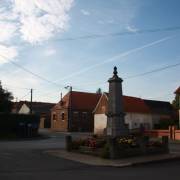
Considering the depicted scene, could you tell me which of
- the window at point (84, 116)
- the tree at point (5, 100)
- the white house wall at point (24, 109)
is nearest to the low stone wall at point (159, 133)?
the tree at point (5, 100)

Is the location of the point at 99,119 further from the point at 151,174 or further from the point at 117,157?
the point at 151,174

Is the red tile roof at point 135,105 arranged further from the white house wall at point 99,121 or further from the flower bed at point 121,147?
the flower bed at point 121,147

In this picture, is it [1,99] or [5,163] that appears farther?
[1,99]

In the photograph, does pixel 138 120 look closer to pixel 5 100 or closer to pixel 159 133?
pixel 159 133

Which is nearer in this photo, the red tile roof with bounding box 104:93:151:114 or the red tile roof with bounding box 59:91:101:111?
the red tile roof with bounding box 104:93:151:114

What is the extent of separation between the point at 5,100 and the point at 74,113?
19.4 m

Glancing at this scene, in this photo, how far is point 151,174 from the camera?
14727 mm

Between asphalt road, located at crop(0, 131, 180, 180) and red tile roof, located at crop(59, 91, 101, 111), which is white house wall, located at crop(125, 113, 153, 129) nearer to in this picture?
red tile roof, located at crop(59, 91, 101, 111)

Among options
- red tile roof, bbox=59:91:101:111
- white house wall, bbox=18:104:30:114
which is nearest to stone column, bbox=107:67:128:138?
red tile roof, bbox=59:91:101:111

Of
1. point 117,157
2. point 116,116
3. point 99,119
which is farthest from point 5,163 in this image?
point 99,119

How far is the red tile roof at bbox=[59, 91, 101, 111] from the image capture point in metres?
74.1

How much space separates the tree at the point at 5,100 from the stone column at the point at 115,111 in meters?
32.6

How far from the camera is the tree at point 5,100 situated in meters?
55.6

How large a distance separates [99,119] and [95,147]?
46.9 metres
